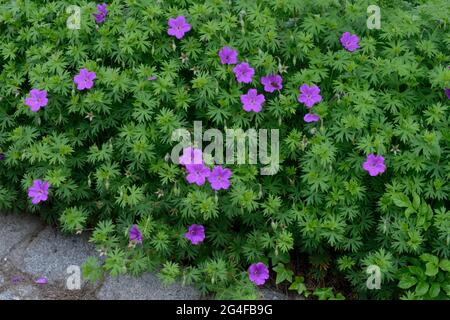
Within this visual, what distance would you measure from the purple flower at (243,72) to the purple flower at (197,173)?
588mm

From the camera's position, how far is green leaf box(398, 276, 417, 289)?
11.2ft

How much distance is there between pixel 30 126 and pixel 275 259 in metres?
1.70

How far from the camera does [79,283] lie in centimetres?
361

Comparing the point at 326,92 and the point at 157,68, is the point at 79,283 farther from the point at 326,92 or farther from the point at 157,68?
the point at 326,92

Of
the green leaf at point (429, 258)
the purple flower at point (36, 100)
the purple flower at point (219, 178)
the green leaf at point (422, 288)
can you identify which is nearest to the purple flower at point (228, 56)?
the purple flower at point (219, 178)

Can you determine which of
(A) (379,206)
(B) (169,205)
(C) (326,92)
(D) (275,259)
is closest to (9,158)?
(B) (169,205)

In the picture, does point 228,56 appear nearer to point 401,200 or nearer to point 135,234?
point 135,234

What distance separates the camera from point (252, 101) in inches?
144

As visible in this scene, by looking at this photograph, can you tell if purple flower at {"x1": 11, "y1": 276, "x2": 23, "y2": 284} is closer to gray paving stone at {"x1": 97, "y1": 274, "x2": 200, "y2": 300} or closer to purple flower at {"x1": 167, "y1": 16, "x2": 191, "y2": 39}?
gray paving stone at {"x1": 97, "y1": 274, "x2": 200, "y2": 300}

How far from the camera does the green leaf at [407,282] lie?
11.2 feet

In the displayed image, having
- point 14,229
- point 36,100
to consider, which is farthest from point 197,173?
point 14,229

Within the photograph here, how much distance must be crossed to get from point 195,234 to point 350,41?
58.7 inches

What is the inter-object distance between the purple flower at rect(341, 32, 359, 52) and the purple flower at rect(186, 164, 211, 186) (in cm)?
116

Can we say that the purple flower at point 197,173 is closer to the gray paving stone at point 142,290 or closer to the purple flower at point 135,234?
the purple flower at point 135,234
